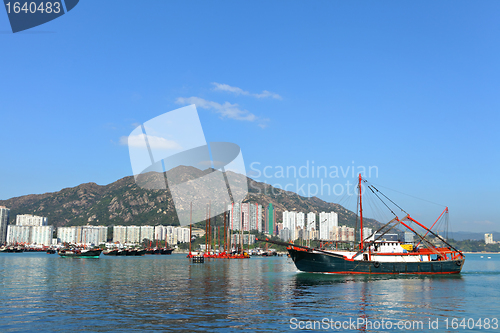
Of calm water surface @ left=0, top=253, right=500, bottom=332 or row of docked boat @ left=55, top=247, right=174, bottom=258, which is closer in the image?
calm water surface @ left=0, top=253, right=500, bottom=332

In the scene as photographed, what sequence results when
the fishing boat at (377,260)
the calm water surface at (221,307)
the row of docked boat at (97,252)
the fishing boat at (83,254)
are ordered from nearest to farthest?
1. the calm water surface at (221,307)
2. the fishing boat at (377,260)
3. the fishing boat at (83,254)
4. the row of docked boat at (97,252)

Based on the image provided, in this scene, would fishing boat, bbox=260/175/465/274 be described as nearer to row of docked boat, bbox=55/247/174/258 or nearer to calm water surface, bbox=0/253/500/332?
calm water surface, bbox=0/253/500/332

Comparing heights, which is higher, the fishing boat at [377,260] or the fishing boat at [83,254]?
the fishing boat at [377,260]

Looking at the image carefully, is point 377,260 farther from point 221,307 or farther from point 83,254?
point 83,254

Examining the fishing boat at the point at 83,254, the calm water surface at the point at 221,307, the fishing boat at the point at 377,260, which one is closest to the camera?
the calm water surface at the point at 221,307

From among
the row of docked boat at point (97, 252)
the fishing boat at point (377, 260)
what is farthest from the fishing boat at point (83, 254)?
the fishing boat at point (377, 260)

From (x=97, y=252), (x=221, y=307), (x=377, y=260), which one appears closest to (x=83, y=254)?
(x=97, y=252)

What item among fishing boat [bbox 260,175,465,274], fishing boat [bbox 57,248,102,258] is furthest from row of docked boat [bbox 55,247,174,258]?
fishing boat [bbox 260,175,465,274]

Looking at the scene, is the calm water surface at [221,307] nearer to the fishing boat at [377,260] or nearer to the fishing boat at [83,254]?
the fishing boat at [377,260]

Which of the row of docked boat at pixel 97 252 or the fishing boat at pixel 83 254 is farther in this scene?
the row of docked boat at pixel 97 252

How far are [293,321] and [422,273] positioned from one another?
132ft

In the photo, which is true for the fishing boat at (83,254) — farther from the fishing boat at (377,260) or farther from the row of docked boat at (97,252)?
the fishing boat at (377,260)

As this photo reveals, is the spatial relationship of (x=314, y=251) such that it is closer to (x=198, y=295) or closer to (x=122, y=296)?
(x=198, y=295)

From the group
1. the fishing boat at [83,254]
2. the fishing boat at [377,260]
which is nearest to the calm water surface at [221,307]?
the fishing boat at [377,260]
